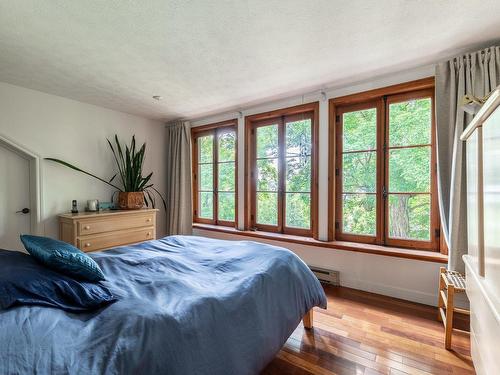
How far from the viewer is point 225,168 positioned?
3930mm

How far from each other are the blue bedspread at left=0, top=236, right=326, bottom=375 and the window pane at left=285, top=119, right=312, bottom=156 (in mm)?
1733

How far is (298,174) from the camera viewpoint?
3234 millimetres

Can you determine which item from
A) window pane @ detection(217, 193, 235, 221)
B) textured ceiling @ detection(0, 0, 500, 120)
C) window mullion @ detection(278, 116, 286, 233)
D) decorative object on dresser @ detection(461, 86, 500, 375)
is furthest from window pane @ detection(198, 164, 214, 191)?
decorative object on dresser @ detection(461, 86, 500, 375)

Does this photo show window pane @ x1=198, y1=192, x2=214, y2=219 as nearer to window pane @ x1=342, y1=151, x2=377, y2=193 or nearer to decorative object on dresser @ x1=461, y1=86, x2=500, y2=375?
window pane @ x1=342, y1=151, x2=377, y2=193

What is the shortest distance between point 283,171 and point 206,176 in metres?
1.50

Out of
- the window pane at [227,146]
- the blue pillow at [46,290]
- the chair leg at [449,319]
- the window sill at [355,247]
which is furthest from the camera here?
the window pane at [227,146]

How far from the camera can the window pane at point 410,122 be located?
247cm

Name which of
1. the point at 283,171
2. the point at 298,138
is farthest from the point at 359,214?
the point at 298,138

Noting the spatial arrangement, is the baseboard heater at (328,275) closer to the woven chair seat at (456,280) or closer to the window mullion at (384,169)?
the window mullion at (384,169)

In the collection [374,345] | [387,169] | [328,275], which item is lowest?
[374,345]

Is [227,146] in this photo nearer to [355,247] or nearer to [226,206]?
[226,206]

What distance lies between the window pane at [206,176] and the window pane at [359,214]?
2164 mm

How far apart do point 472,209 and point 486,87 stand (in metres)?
1.34

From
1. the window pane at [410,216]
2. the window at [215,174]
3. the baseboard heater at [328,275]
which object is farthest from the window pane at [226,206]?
the window pane at [410,216]
